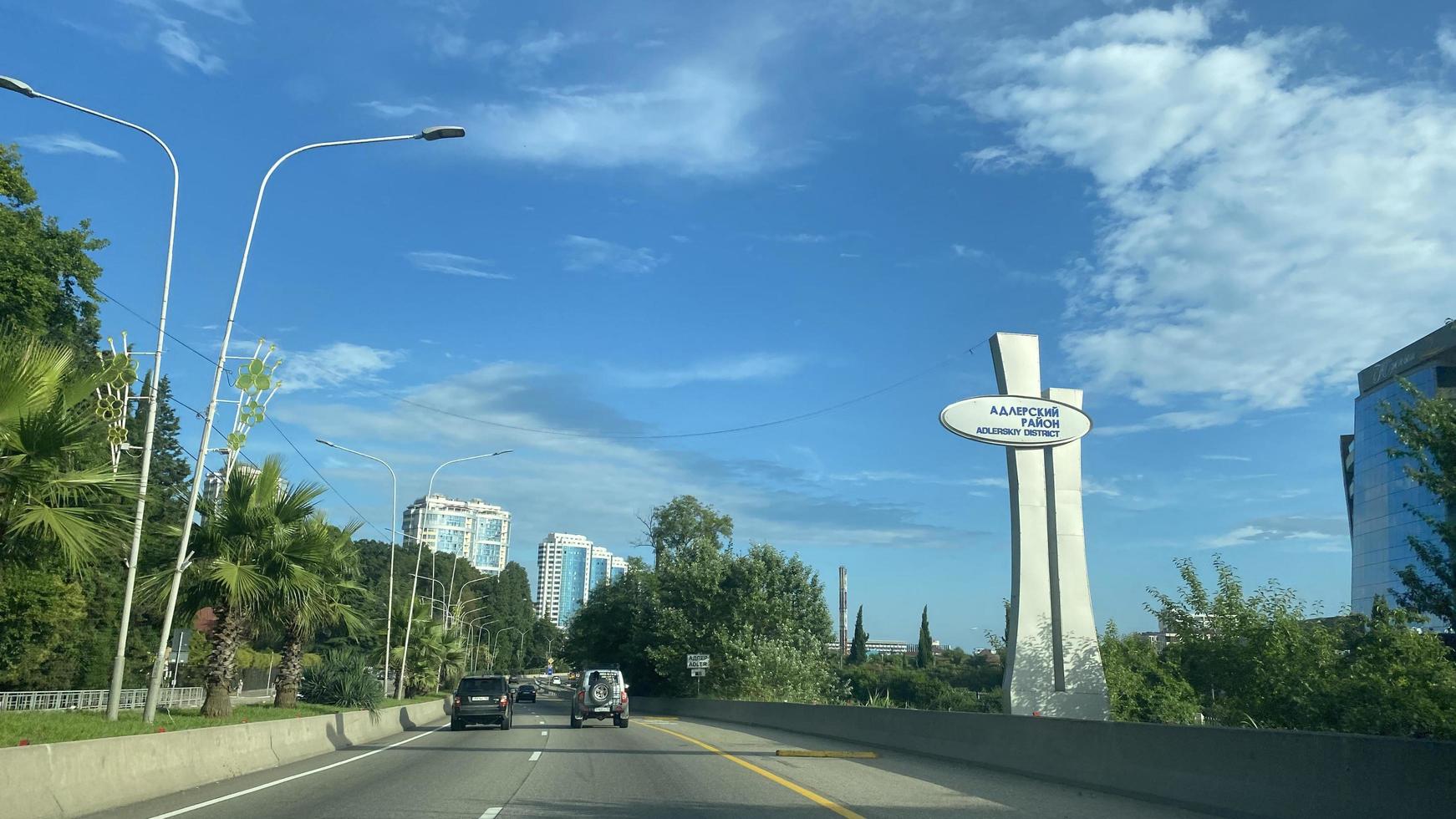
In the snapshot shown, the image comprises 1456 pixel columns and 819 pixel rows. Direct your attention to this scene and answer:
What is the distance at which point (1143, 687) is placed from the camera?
43625 mm

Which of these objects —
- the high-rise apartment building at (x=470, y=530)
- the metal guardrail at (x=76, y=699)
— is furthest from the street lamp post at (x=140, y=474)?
the high-rise apartment building at (x=470, y=530)

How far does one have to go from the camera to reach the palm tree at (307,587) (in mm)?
21703

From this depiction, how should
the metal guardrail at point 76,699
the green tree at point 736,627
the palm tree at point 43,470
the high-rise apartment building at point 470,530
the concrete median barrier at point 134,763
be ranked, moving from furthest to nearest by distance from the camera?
the high-rise apartment building at point 470,530 → the green tree at point 736,627 → the metal guardrail at point 76,699 → the palm tree at point 43,470 → the concrete median barrier at point 134,763

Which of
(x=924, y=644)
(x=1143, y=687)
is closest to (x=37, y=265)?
(x=1143, y=687)

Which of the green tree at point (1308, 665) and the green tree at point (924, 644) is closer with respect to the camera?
the green tree at point (1308, 665)

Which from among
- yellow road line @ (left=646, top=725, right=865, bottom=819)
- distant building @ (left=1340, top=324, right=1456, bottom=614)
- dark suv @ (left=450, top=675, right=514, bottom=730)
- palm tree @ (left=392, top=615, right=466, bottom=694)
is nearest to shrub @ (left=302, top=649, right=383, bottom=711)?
dark suv @ (left=450, top=675, right=514, bottom=730)

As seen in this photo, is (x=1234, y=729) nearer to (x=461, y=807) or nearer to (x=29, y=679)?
(x=461, y=807)

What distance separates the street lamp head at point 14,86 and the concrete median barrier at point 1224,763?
19.0m

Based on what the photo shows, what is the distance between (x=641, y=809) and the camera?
11.1 m

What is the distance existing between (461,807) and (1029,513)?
1486 centimetres

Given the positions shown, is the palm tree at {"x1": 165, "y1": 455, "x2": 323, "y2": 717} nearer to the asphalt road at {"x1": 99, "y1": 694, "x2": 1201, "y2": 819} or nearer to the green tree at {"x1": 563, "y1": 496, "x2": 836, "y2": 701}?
the asphalt road at {"x1": 99, "y1": 694, "x2": 1201, "y2": 819}

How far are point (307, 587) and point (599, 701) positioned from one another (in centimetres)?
1421

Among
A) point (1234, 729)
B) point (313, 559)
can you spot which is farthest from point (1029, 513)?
point (313, 559)

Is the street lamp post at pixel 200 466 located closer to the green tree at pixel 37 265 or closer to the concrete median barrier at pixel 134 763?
the concrete median barrier at pixel 134 763
